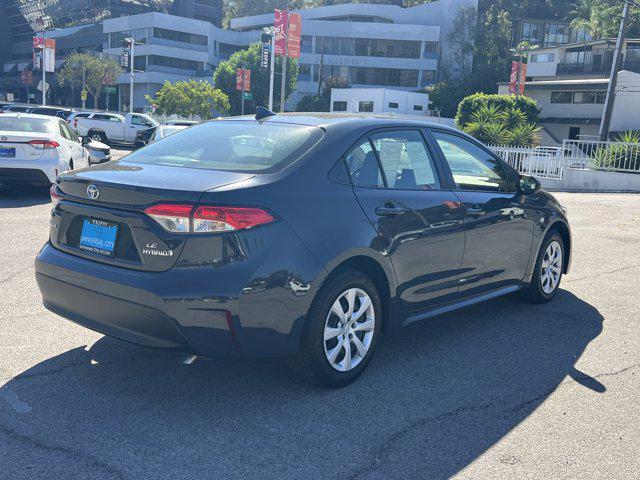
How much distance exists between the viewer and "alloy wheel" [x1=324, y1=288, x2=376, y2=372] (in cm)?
400

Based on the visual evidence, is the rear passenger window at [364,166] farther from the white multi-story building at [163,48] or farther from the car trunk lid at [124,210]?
the white multi-story building at [163,48]

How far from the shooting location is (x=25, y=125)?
38.3ft

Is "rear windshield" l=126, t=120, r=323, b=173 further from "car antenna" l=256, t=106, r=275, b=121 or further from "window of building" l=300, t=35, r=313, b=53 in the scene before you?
"window of building" l=300, t=35, r=313, b=53

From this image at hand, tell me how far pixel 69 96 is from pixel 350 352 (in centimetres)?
9652

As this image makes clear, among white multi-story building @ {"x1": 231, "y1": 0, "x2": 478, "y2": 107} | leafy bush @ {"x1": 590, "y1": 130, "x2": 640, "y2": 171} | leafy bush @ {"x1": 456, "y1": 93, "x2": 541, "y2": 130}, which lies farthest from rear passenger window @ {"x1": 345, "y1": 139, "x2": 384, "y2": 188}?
white multi-story building @ {"x1": 231, "y1": 0, "x2": 478, "y2": 107}

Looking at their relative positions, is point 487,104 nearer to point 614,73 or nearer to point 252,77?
point 614,73

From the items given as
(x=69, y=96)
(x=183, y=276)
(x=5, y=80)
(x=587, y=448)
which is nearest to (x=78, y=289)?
(x=183, y=276)

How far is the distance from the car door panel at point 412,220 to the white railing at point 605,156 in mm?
17820

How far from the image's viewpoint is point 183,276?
3512mm

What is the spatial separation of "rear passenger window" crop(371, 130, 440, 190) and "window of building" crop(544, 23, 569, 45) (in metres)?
90.6

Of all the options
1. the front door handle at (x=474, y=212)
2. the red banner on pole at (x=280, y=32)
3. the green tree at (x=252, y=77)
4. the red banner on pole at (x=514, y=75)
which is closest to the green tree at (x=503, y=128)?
the red banner on pole at (x=280, y=32)

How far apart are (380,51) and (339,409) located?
254 feet

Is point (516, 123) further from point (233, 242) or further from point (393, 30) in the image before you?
point (393, 30)

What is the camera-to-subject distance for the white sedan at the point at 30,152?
1097cm
